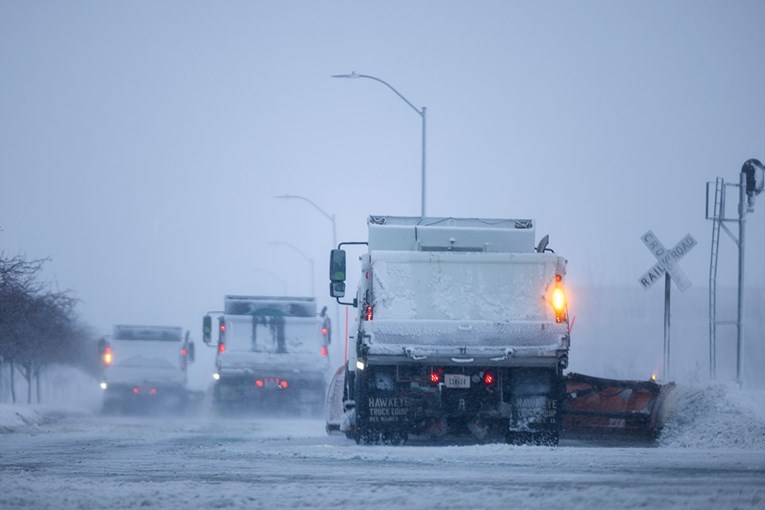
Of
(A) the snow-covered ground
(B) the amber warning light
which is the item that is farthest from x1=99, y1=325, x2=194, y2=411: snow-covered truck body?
(A) the snow-covered ground

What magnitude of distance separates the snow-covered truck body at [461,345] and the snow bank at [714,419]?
6.74ft

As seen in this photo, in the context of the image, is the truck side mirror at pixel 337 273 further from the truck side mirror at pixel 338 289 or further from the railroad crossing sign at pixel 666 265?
the railroad crossing sign at pixel 666 265

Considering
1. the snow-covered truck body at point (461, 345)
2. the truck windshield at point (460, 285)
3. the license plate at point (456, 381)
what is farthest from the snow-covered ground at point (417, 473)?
the truck windshield at point (460, 285)

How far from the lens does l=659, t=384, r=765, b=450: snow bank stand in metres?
16.7

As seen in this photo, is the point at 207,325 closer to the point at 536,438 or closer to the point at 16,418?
the point at 16,418

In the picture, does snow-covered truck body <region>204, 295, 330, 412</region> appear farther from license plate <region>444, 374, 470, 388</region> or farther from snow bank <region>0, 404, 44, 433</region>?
license plate <region>444, 374, 470, 388</region>

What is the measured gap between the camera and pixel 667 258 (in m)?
23.2

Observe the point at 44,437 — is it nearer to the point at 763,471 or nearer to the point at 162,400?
the point at 763,471

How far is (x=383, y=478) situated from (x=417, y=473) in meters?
0.55

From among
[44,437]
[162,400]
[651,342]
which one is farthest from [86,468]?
→ [651,342]

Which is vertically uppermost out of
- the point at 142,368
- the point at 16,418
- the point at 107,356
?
the point at 107,356

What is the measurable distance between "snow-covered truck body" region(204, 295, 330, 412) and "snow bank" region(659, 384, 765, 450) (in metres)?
14.2

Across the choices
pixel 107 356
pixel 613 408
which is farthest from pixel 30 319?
pixel 613 408

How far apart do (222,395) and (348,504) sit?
71.0 feet
